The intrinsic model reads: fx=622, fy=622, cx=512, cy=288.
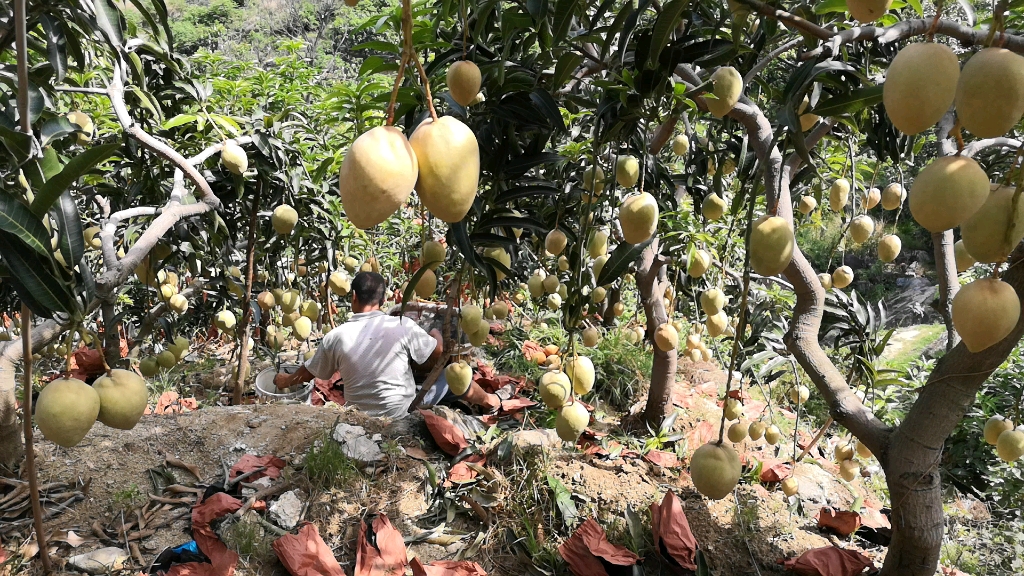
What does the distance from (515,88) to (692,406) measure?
2728 millimetres

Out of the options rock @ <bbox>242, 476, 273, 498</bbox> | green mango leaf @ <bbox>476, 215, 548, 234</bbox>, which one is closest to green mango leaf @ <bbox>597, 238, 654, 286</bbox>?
green mango leaf @ <bbox>476, 215, 548, 234</bbox>

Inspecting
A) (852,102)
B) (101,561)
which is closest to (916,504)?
(852,102)

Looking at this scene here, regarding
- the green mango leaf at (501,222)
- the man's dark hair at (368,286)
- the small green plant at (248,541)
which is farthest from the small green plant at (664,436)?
the green mango leaf at (501,222)

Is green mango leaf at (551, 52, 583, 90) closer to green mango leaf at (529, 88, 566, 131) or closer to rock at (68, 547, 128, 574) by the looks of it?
green mango leaf at (529, 88, 566, 131)

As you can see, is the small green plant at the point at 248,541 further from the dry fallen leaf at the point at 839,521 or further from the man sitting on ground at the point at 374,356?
the dry fallen leaf at the point at 839,521

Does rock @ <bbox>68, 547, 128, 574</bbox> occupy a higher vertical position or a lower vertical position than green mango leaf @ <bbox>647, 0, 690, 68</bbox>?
lower

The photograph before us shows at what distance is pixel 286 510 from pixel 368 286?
1262mm

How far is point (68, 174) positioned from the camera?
2.22 feet

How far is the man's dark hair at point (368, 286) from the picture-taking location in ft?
9.75

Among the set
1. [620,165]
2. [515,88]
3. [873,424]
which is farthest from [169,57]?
[873,424]

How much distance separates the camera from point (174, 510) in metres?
1.93

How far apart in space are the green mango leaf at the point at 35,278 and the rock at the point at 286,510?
129 centimetres

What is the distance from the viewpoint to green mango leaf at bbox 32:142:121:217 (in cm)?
66

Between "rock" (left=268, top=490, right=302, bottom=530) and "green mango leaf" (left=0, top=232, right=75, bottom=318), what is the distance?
4.24 feet
